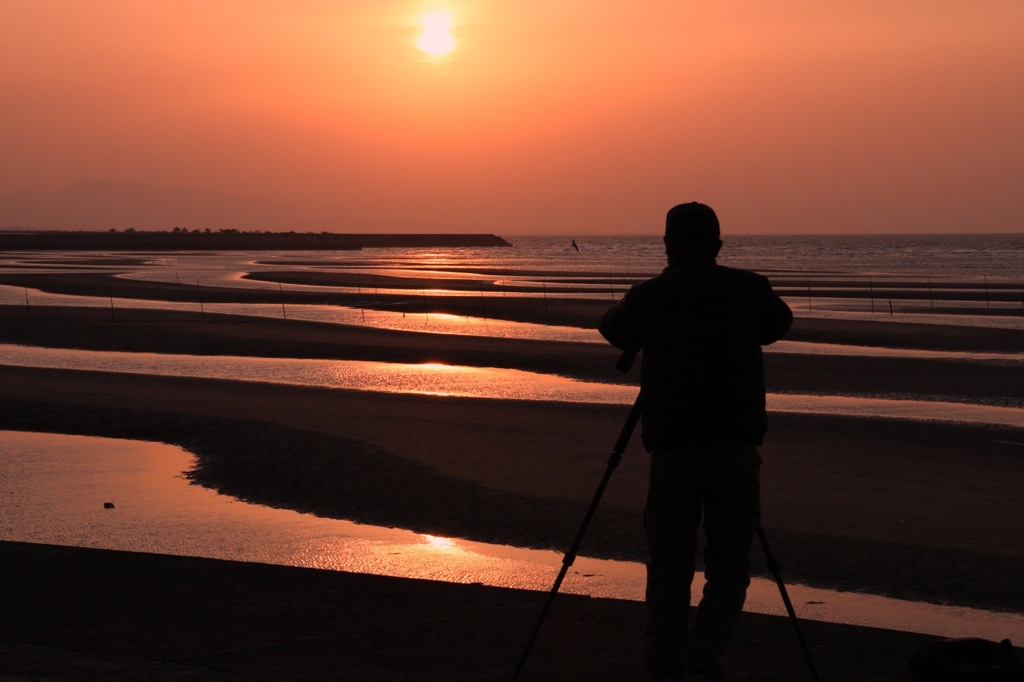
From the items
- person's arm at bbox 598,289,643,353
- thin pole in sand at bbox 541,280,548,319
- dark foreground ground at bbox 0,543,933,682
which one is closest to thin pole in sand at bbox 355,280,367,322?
thin pole in sand at bbox 541,280,548,319

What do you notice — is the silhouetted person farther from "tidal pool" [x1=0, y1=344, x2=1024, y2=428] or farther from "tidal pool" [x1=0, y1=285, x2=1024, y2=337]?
"tidal pool" [x1=0, y1=285, x2=1024, y2=337]

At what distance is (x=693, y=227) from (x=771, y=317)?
557 millimetres

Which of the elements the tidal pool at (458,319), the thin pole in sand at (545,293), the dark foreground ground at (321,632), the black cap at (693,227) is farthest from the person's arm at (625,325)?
the thin pole in sand at (545,293)

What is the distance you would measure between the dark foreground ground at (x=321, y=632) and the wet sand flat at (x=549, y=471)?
2.63m

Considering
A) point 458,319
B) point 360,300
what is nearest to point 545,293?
point 360,300

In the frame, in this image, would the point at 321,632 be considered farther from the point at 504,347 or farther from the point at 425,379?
the point at 504,347

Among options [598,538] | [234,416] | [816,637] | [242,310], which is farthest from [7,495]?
[242,310]

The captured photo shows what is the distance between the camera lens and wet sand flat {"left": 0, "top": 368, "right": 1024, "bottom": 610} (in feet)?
31.6

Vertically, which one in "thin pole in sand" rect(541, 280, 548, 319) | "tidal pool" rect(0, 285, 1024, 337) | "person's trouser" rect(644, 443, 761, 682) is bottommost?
"thin pole in sand" rect(541, 280, 548, 319)

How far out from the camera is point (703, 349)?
507cm

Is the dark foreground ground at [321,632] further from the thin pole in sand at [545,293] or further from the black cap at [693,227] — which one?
the thin pole in sand at [545,293]

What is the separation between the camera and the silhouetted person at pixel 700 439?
16.6ft

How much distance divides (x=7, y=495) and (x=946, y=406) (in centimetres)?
1439

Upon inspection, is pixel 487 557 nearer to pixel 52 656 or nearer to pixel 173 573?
pixel 173 573
